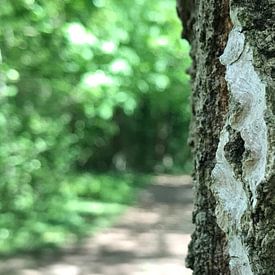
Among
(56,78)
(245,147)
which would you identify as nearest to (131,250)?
(56,78)

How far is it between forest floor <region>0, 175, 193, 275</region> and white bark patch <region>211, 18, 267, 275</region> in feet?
18.6

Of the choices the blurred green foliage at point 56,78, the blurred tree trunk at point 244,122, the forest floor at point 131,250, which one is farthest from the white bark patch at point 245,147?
the forest floor at point 131,250

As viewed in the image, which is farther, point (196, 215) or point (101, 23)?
point (101, 23)

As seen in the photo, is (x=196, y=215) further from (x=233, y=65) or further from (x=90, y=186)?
(x=90, y=186)

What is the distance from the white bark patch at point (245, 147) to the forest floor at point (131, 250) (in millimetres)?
5667

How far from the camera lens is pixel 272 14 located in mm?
1009

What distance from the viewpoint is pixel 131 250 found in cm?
827

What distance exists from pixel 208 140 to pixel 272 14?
0.29m

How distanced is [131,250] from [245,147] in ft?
24.3

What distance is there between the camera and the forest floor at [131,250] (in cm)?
691

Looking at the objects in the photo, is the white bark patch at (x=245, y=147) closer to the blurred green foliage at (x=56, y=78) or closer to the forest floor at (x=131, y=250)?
the blurred green foliage at (x=56, y=78)

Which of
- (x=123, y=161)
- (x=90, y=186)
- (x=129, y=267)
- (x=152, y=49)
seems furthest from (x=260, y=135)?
(x=123, y=161)

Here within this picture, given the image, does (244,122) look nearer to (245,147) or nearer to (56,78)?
(245,147)

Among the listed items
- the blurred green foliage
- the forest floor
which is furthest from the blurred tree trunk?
the forest floor
